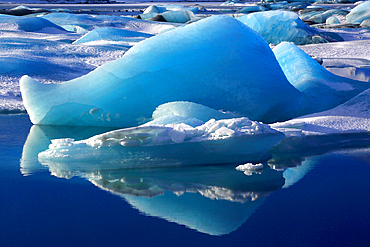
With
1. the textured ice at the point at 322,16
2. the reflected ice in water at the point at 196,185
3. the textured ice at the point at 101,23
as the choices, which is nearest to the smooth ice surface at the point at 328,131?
the reflected ice in water at the point at 196,185

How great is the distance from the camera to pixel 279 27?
330 inches

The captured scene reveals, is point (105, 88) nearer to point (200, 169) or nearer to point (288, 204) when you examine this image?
point (200, 169)

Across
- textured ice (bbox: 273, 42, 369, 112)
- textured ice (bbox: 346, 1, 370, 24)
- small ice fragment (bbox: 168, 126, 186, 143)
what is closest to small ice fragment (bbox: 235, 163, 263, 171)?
small ice fragment (bbox: 168, 126, 186, 143)

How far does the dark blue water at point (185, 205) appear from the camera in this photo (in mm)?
1238

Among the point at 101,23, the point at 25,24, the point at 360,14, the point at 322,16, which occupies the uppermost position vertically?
the point at 25,24

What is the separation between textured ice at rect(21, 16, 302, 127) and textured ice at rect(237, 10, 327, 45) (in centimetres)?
546

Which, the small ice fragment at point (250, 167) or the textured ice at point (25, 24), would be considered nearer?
the small ice fragment at point (250, 167)

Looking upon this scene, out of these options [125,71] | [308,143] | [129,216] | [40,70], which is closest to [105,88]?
[125,71]

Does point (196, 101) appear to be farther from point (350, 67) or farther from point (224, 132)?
point (350, 67)

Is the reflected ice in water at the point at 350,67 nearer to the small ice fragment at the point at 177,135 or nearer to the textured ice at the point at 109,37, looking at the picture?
the textured ice at the point at 109,37

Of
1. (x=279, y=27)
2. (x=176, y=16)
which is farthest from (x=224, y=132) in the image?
(x=176, y=16)

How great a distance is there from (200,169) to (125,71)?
1.21 metres

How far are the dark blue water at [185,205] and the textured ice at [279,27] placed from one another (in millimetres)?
6648

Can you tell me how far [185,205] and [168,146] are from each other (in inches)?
20.3
